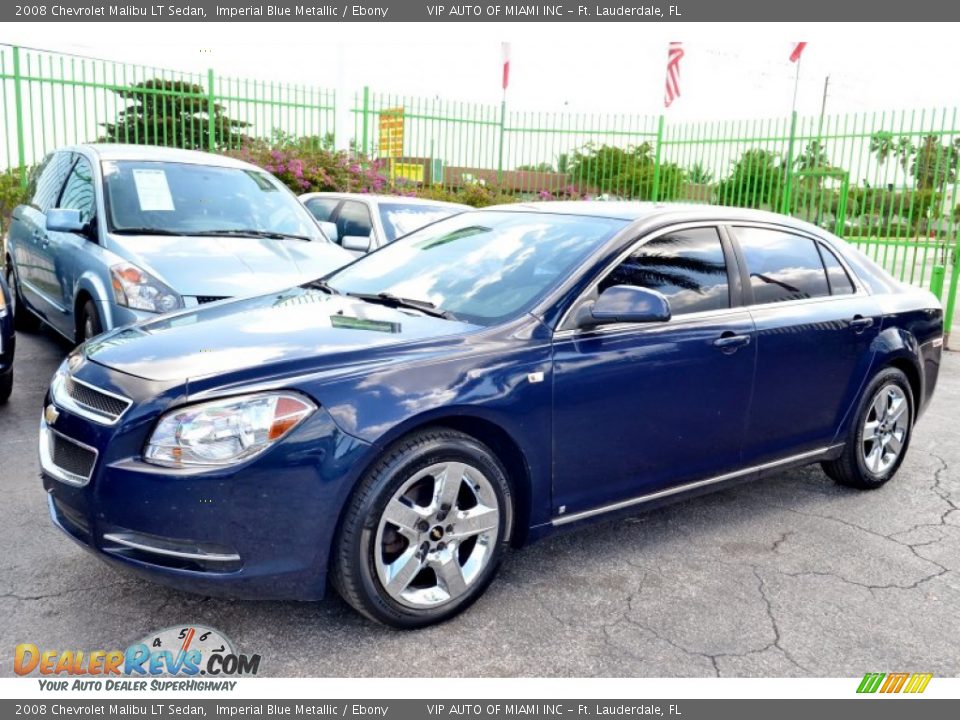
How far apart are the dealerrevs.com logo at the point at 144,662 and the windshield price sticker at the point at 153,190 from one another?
4.08 meters

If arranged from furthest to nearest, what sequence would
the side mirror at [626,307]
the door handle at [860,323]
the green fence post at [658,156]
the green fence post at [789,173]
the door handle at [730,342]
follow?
1. the green fence post at [658,156]
2. the green fence post at [789,173]
3. the door handle at [860,323]
4. the door handle at [730,342]
5. the side mirror at [626,307]

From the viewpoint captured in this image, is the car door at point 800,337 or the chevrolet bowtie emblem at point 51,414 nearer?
the chevrolet bowtie emblem at point 51,414

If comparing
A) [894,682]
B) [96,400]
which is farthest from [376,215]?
[894,682]

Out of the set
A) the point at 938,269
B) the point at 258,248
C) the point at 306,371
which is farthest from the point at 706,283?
the point at 938,269

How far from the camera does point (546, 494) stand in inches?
135

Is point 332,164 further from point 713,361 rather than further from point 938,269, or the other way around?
point 713,361

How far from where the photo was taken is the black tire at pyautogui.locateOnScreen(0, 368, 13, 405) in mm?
5652

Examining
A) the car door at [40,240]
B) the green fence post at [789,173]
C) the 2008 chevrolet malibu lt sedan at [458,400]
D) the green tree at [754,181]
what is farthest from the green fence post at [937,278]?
the car door at [40,240]

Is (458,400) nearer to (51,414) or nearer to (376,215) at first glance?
(51,414)

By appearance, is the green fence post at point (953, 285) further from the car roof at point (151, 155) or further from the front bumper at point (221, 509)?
the front bumper at point (221, 509)

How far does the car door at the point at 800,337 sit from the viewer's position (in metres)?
4.17

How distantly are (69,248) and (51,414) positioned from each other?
11.5 feet

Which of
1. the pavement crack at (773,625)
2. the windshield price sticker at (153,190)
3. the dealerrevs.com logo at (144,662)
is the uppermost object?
the windshield price sticker at (153,190)

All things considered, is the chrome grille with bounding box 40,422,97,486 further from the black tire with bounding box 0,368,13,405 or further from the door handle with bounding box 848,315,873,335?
the door handle with bounding box 848,315,873,335
